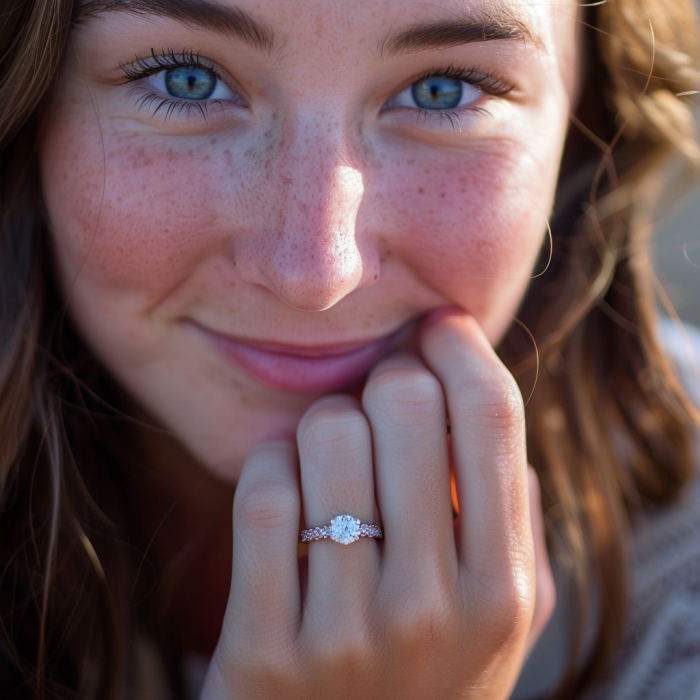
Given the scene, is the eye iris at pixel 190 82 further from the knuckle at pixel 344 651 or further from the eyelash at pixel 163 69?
the knuckle at pixel 344 651

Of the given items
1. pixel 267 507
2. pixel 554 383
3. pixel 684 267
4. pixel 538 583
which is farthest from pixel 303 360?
pixel 684 267

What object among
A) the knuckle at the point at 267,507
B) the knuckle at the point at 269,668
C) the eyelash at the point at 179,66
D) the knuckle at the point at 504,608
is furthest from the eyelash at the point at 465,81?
the knuckle at the point at 269,668

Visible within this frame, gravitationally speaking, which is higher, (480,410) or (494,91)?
(494,91)

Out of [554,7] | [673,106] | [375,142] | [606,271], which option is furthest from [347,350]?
[673,106]

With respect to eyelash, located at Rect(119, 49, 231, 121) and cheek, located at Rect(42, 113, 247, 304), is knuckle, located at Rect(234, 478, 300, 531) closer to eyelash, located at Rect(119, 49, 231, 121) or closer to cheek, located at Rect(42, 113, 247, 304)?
cheek, located at Rect(42, 113, 247, 304)

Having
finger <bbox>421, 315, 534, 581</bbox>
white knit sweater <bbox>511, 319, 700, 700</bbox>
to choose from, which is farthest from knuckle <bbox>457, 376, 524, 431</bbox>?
white knit sweater <bbox>511, 319, 700, 700</bbox>

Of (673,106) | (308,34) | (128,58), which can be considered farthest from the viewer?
(673,106)

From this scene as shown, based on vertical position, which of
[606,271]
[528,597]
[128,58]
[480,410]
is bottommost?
[528,597]

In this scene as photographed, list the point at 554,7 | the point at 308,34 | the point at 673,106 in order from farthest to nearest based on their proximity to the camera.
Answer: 1. the point at 673,106
2. the point at 554,7
3. the point at 308,34

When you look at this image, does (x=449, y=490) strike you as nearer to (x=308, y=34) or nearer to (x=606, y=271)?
(x=308, y=34)
